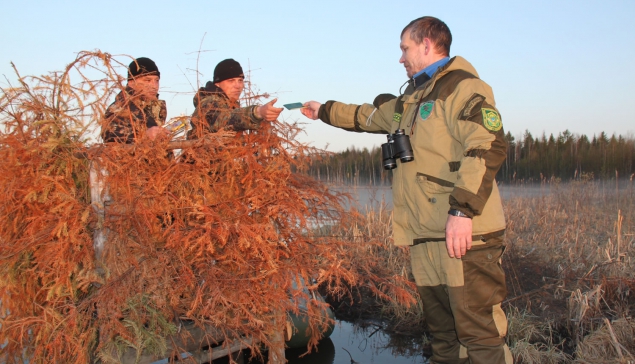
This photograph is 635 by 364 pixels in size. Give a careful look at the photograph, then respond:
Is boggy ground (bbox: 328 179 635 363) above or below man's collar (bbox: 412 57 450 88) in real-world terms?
below

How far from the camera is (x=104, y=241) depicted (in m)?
2.68

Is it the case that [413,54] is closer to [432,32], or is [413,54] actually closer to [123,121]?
[432,32]

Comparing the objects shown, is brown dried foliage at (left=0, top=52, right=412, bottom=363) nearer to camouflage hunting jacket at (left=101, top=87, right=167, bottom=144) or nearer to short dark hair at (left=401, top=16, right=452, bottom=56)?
camouflage hunting jacket at (left=101, top=87, right=167, bottom=144)

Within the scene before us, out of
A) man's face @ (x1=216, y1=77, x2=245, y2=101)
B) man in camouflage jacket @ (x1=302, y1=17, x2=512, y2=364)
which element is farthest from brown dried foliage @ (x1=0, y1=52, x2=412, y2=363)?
man's face @ (x1=216, y1=77, x2=245, y2=101)

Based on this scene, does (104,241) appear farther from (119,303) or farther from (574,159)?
(574,159)

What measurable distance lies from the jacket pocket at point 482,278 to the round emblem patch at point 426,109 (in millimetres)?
776

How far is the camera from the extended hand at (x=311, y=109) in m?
3.68

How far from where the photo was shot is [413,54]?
9.59ft

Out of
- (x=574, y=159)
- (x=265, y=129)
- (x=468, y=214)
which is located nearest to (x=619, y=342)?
(x=468, y=214)

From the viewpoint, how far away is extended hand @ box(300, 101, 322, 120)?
3677mm

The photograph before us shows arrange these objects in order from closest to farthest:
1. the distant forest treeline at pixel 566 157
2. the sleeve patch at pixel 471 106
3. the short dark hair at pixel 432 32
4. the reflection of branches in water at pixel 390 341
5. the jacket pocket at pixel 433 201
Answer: the sleeve patch at pixel 471 106
the jacket pocket at pixel 433 201
the short dark hair at pixel 432 32
the reflection of branches in water at pixel 390 341
the distant forest treeline at pixel 566 157

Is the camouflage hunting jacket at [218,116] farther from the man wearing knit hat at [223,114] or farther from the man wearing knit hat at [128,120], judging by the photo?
the man wearing knit hat at [128,120]

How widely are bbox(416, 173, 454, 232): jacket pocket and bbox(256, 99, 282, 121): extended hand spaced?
915 mm

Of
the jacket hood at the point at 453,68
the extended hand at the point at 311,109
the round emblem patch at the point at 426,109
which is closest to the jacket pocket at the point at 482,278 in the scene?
the round emblem patch at the point at 426,109
